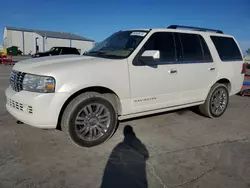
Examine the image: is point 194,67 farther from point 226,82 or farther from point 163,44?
point 226,82

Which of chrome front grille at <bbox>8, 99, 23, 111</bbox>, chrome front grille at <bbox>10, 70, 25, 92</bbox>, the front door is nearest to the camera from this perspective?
chrome front grille at <bbox>8, 99, 23, 111</bbox>

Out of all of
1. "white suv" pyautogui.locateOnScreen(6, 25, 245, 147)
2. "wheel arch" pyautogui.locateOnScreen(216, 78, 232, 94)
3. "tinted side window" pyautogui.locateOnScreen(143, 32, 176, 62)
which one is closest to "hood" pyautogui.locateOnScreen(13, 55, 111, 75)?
"white suv" pyautogui.locateOnScreen(6, 25, 245, 147)

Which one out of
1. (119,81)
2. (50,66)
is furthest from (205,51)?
(50,66)

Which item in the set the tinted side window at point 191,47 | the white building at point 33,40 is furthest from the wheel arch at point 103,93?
the white building at point 33,40

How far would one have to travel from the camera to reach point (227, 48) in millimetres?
5418

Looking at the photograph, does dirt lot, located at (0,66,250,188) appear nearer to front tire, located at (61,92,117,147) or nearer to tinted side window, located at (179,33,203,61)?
front tire, located at (61,92,117,147)

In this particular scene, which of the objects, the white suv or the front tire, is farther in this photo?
the front tire

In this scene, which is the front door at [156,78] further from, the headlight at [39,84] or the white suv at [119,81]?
the headlight at [39,84]

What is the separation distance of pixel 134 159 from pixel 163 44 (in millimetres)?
2264

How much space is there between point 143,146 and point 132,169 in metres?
0.76

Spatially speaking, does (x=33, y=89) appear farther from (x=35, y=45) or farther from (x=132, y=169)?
(x=35, y=45)

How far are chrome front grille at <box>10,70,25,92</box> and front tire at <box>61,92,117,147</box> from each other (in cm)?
81

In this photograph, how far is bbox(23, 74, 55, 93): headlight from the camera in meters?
3.11

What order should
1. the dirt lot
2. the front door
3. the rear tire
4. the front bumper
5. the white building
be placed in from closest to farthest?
the dirt lot
the front bumper
the front door
the rear tire
the white building
